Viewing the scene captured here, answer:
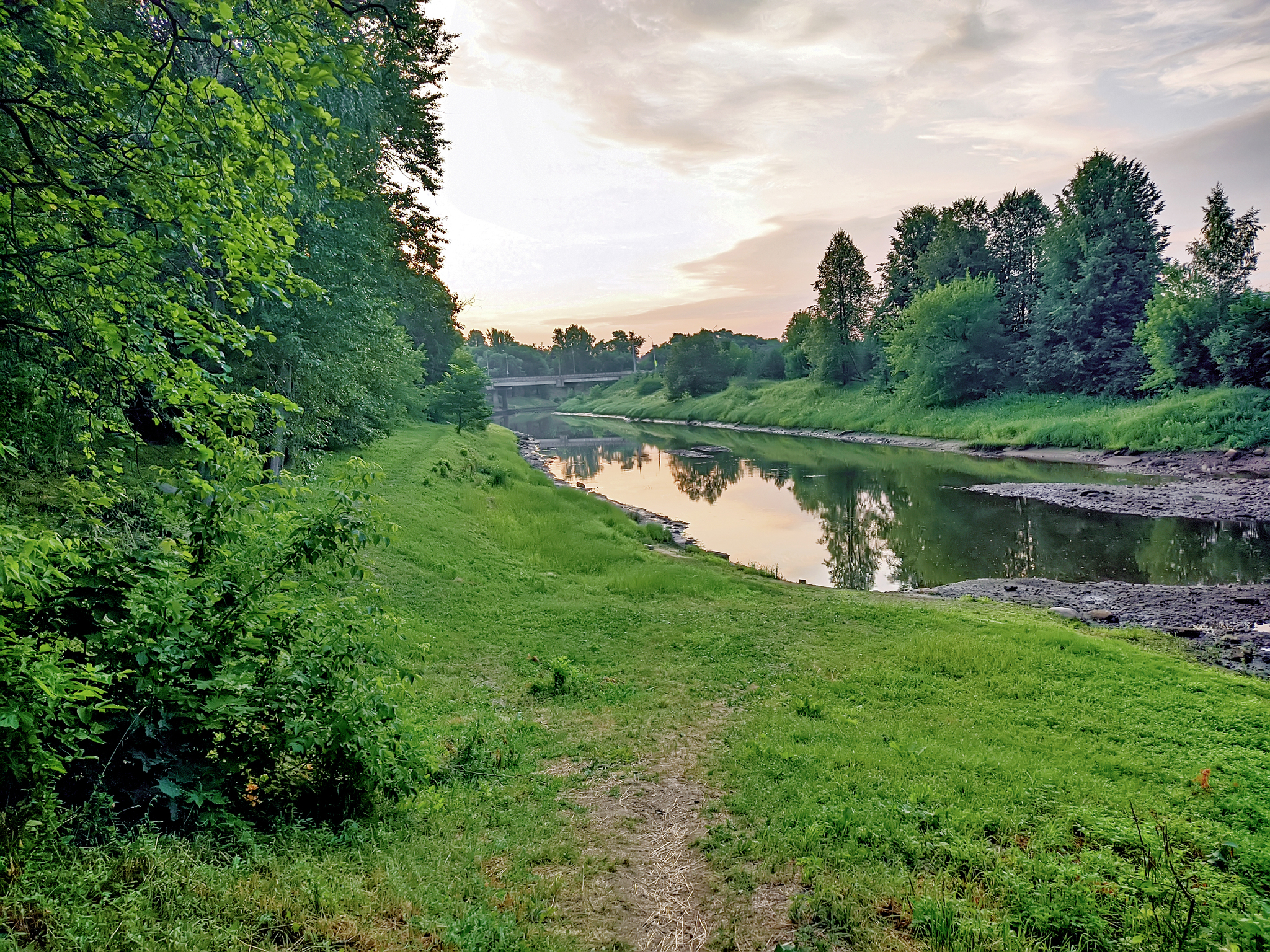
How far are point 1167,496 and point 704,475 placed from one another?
23.2 meters

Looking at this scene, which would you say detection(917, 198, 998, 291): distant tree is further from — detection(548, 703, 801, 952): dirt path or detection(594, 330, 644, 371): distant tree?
detection(594, 330, 644, 371): distant tree

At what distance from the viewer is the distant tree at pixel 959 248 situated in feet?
208

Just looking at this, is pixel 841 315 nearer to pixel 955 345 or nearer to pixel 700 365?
pixel 955 345

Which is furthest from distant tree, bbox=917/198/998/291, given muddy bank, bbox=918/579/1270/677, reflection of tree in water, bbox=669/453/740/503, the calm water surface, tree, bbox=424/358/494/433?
muddy bank, bbox=918/579/1270/677

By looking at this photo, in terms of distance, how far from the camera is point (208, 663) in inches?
151

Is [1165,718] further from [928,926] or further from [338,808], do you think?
[338,808]

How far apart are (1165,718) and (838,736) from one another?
420cm

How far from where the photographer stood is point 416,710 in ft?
23.6

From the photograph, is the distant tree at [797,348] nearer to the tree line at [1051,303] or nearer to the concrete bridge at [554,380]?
the tree line at [1051,303]

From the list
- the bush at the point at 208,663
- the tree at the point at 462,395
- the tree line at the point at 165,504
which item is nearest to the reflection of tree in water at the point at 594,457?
the tree at the point at 462,395

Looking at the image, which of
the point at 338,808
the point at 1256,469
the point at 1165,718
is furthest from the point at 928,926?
the point at 1256,469

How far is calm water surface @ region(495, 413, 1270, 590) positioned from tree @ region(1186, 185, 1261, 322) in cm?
1525

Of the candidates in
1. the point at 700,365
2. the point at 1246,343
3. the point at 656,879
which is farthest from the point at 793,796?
the point at 700,365

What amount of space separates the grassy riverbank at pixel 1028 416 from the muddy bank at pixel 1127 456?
54 cm
